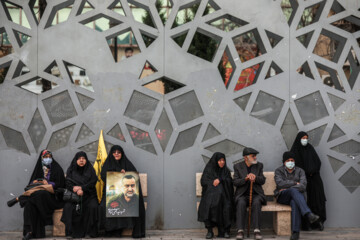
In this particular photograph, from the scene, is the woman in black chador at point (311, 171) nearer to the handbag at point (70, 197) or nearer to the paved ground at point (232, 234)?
the paved ground at point (232, 234)

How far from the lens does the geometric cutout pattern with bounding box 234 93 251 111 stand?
10086 mm

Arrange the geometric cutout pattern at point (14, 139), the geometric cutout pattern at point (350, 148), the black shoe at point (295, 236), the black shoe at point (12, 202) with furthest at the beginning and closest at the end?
the geometric cutout pattern at point (350, 148)
the geometric cutout pattern at point (14, 139)
the black shoe at point (12, 202)
the black shoe at point (295, 236)

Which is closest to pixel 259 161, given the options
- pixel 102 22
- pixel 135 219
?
pixel 135 219

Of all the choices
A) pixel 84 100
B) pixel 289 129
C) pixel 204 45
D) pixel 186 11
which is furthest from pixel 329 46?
pixel 84 100

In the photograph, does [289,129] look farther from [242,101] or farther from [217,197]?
[217,197]

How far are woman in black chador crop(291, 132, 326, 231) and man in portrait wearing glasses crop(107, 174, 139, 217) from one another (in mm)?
2781

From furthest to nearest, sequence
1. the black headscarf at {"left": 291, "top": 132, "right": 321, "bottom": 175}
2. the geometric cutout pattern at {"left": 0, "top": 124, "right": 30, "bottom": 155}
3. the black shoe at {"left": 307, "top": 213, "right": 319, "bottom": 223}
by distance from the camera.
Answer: the geometric cutout pattern at {"left": 0, "top": 124, "right": 30, "bottom": 155}
the black headscarf at {"left": 291, "top": 132, "right": 321, "bottom": 175}
the black shoe at {"left": 307, "top": 213, "right": 319, "bottom": 223}

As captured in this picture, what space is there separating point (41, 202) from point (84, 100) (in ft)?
6.33

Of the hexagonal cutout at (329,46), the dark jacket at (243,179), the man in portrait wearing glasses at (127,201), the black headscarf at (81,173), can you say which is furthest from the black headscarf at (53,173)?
the hexagonal cutout at (329,46)

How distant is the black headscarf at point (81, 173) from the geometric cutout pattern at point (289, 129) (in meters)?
3.33

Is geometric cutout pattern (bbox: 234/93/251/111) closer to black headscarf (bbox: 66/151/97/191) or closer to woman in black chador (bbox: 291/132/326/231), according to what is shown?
woman in black chador (bbox: 291/132/326/231)

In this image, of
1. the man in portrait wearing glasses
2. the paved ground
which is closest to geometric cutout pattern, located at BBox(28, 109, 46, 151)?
the paved ground

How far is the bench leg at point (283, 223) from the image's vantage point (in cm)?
934

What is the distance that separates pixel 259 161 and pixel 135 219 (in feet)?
7.81
